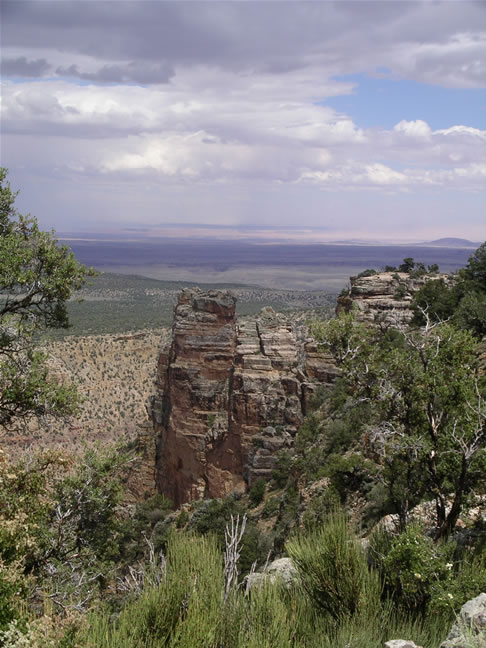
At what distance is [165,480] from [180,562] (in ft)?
88.1

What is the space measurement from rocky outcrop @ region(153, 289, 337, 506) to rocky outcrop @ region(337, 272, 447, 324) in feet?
11.2

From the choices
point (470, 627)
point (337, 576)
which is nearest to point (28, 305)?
point (337, 576)

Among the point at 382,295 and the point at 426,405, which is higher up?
the point at 382,295

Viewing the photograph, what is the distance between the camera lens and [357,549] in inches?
315

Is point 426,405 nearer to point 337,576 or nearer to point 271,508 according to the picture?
point 337,576

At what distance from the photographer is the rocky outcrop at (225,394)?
28.5 m

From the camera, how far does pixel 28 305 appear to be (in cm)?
971

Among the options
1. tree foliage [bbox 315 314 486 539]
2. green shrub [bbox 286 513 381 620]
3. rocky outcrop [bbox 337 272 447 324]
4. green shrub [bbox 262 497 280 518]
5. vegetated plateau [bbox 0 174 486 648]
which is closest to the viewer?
vegetated plateau [bbox 0 174 486 648]

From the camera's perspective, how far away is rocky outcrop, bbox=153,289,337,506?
28.5 metres

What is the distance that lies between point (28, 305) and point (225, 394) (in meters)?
21.5

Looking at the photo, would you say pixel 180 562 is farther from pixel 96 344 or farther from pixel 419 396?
pixel 96 344

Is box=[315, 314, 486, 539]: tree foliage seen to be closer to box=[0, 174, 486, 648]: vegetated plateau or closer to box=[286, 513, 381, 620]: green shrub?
box=[0, 174, 486, 648]: vegetated plateau

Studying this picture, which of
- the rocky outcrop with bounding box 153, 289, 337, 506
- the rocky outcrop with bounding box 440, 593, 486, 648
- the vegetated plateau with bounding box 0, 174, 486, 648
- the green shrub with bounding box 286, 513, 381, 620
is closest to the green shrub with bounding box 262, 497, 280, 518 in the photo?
the rocky outcrop with bounding box 153, 289, 337, 506

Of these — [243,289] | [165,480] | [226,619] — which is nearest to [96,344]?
[165,480]
